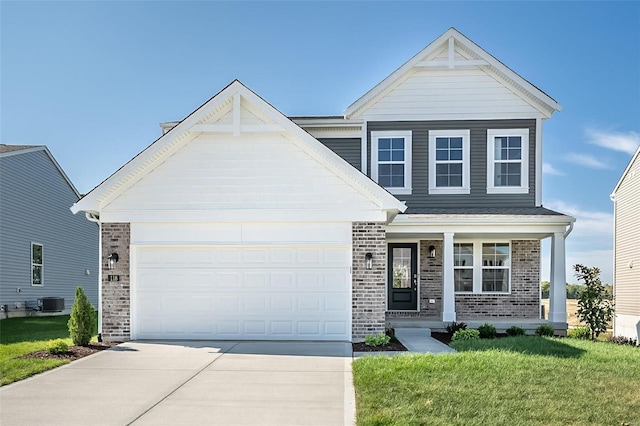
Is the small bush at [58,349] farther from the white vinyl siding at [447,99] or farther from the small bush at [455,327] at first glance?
the white vinyl siding at [447,99]

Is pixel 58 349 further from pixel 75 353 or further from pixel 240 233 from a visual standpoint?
pixel 240 233

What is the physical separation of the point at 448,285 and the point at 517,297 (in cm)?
307

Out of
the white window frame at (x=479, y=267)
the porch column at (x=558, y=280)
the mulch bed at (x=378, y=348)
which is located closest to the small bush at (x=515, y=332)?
the porch column at (x=558, y=280)

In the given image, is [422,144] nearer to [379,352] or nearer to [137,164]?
[379,352]

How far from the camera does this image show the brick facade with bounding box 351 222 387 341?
11.1 meters

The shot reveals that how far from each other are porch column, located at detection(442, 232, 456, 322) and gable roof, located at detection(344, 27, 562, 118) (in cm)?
486

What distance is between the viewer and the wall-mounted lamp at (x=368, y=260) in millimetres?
11086

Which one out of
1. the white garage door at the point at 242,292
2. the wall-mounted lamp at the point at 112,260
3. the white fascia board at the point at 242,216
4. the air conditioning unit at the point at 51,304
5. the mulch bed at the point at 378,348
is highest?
the white fascia board at the point at 242,216

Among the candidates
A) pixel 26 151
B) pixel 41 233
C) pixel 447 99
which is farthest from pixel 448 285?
pixel 26 151

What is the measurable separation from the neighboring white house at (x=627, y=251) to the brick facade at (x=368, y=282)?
1074 centimetres

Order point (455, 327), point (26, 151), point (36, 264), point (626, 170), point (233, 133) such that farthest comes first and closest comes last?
point (36, 264) → point (26, 151) → point (626, 170) → point (455, 327) → point (233, 133)

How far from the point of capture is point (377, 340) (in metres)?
10.6

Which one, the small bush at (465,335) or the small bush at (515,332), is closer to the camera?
the small bush at (465,335)

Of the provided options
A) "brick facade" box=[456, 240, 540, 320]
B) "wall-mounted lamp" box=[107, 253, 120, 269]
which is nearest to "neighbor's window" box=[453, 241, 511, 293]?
"brick facade" box=[456, 240, 540, 320]
